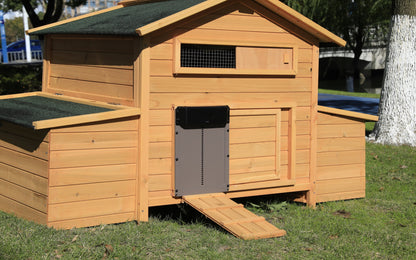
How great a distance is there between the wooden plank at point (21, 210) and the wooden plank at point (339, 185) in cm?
385

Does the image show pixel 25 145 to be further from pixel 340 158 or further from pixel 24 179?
pixel 340 158

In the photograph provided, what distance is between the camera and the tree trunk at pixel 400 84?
540 inches

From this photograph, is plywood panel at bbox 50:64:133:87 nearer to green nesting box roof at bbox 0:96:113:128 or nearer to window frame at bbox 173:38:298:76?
green nesting box roof at bbox 0:96:113:128

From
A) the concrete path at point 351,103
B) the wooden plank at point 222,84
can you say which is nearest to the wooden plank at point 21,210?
the wooden plank at point 222,84

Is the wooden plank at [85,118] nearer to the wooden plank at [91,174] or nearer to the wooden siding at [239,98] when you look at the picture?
the wooden siding at [239,98]

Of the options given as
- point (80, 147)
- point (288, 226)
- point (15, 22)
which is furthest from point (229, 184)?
point (15, 22)

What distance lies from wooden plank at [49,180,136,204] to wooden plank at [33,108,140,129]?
69cm

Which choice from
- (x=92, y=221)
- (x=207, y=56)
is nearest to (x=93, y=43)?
(x=207, y=56)

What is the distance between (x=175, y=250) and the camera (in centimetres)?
629

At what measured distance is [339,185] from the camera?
8.85m

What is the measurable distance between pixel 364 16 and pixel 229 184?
3083 cm

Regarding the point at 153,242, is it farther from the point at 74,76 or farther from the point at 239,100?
the point at 74,76

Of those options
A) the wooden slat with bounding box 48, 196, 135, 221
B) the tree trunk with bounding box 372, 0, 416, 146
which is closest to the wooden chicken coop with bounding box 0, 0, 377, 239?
the wooden slat with bounding box 48, 196, 135, 221

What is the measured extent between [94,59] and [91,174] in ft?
6.35
